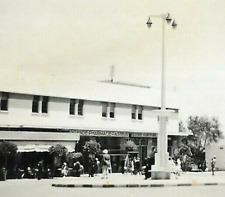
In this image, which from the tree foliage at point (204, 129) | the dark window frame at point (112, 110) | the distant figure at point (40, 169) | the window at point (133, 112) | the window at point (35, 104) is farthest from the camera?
the tree foliage at point (204, 129)

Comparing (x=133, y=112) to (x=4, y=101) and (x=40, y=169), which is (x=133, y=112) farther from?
(x=40, y=169)

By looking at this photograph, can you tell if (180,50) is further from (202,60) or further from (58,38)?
(58,38)

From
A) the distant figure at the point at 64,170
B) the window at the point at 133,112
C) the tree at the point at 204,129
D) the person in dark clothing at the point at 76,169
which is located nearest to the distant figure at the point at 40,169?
the distant figure at the point at 64,170

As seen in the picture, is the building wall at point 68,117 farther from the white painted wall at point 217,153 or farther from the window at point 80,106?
the white painted wall at point 217,153

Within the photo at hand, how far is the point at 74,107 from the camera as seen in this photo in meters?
31.4

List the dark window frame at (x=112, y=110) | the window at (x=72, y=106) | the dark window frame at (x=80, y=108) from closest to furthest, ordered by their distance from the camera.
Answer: the window at (x=72, y=106), the dark window frame at (x=80, y=108), the dark window frame at (x=112, y=110)

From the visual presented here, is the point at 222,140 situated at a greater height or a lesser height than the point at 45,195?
greater

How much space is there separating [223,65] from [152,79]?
10.4 meters

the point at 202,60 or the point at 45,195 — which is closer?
the point at 45,195

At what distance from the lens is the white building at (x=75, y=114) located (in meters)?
27.3

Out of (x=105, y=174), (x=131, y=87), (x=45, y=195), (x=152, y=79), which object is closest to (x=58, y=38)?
(x=45, y=195)

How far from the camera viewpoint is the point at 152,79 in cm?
2848

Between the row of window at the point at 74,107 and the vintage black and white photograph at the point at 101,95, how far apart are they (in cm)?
6

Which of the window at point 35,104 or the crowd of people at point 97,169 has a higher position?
the window at point 35,104
